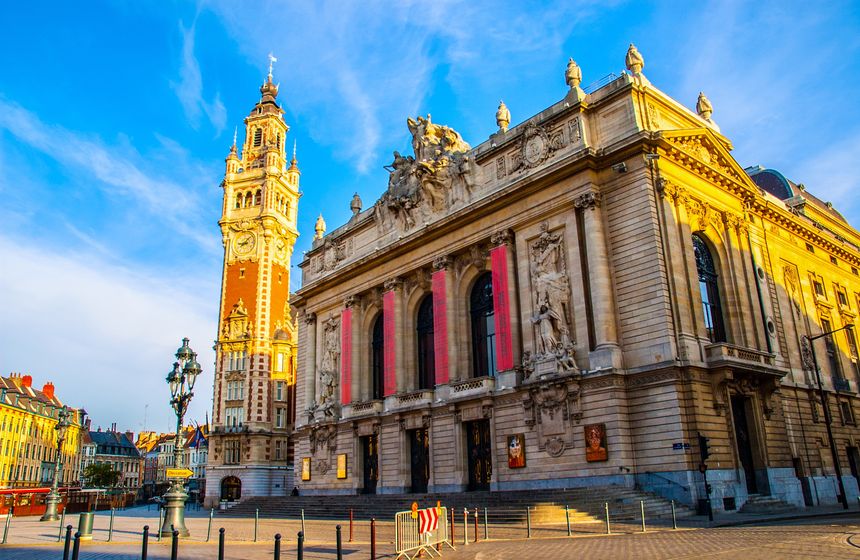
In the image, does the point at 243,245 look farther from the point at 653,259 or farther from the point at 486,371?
the point at 653,259

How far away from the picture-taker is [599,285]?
105 ft

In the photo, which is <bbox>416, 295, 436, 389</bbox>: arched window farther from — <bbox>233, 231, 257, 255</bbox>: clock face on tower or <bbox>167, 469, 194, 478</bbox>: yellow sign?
<bbox>233, 231, 257, 255</bbox>: clock face on tower

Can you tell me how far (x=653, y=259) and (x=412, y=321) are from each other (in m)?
18.1

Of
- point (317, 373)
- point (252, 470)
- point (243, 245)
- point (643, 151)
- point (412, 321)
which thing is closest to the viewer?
point (643, 151)

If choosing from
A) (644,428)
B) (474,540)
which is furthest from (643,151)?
(474,540)

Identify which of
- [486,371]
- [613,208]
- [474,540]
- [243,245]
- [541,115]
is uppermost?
[243,245]

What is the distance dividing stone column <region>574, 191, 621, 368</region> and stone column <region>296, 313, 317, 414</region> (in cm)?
2593

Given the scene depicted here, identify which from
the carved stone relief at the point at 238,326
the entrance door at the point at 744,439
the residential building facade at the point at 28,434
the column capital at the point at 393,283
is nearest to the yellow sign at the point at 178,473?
the entrance door at the point at 744,439

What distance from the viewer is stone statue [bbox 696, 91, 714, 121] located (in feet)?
129

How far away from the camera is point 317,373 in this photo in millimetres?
50969

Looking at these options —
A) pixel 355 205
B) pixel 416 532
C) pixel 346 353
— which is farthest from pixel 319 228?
pixel 416 532

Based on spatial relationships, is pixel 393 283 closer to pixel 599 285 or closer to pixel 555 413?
pixel 555 413

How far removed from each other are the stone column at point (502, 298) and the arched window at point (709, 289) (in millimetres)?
9638

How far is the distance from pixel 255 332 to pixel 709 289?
4759 cm
